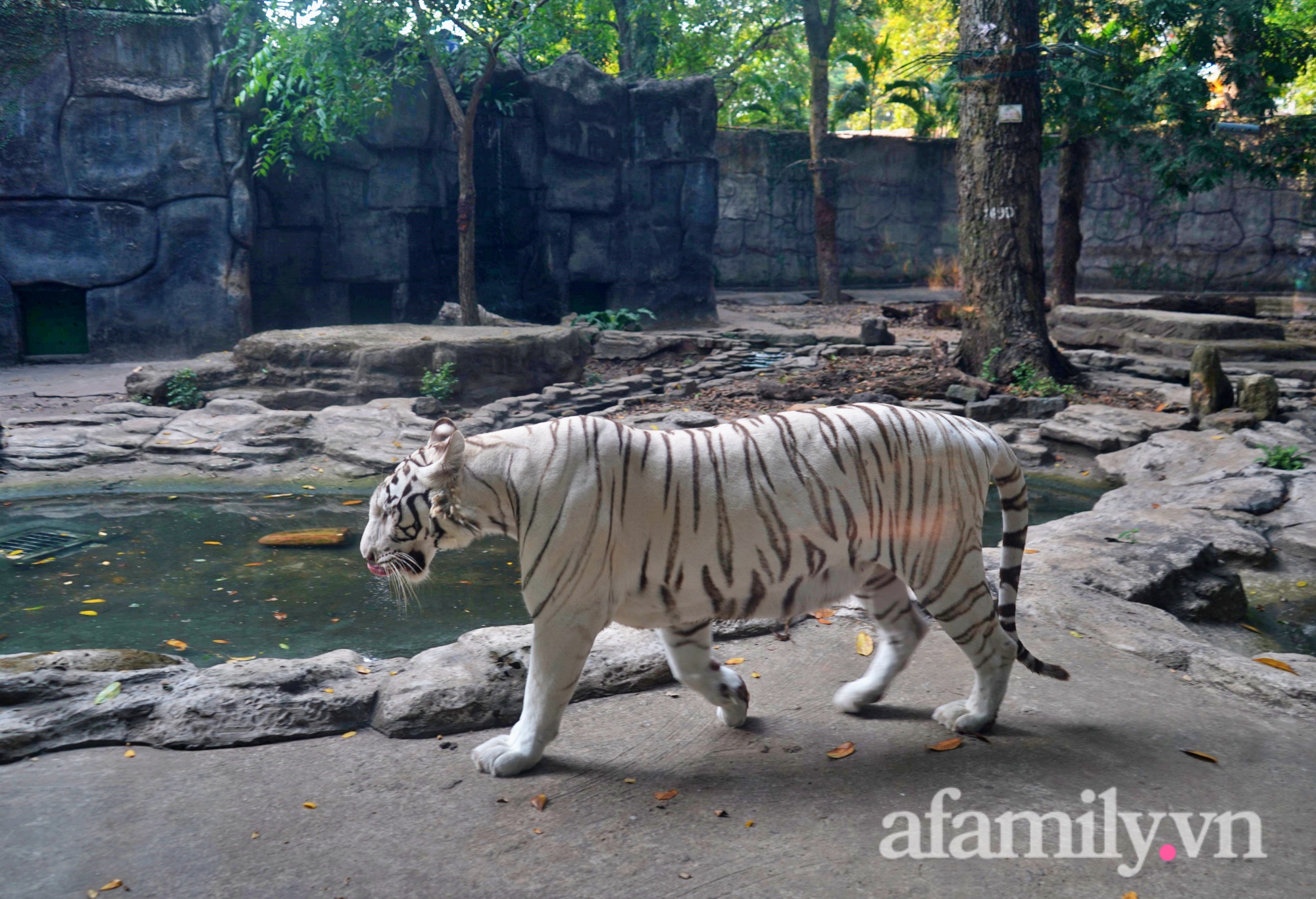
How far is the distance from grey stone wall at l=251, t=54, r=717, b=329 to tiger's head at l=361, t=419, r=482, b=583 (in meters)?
12.8

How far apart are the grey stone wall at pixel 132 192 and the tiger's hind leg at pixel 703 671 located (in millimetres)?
12065

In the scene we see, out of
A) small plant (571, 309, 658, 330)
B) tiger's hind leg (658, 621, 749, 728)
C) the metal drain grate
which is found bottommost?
the metal drain grate

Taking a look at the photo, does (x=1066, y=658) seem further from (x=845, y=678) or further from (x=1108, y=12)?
(x=1108, y=12)

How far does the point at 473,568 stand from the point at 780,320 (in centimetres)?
1116

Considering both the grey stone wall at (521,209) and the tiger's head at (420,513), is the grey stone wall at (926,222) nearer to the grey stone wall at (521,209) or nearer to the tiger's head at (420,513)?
the grey stone wall at (521,209)

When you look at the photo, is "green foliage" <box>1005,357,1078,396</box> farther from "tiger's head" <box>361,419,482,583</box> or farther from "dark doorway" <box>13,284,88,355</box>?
"dark doorway" <box>13,284,88,355</box>

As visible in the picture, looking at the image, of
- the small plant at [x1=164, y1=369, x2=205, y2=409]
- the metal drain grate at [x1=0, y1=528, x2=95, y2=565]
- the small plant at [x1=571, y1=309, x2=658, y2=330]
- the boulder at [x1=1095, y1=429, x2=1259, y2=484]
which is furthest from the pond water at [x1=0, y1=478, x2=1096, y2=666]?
the small plant at [x1=571, y1=309, x2=658, y2=330]

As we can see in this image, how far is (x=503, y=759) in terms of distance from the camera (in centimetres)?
268

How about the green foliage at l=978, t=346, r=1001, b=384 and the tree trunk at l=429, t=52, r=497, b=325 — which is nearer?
the green foliage at l=978, t=346, r=1001, b=384

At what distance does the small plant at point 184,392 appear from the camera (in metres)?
8.90

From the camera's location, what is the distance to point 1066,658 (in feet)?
11.4

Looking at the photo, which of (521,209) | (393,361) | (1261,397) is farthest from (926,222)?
(393,361)

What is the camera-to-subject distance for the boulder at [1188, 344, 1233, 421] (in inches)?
314

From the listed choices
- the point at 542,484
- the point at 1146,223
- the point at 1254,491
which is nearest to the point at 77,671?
the point at 542,484
